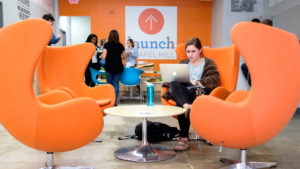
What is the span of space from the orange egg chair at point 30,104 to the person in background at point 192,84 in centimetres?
117

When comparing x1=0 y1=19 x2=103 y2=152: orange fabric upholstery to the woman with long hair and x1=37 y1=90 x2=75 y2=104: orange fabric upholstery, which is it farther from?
the woman with long hair

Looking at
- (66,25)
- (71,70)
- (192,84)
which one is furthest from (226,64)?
(66,25)

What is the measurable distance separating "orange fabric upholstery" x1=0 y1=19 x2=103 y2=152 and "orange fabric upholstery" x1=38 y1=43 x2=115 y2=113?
1264mm

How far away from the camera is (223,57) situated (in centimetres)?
354

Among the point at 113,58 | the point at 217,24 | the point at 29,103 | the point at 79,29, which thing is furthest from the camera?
the point at 79,29

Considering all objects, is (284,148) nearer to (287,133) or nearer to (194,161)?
(287,133)

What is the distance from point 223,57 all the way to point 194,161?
1445 millimetres

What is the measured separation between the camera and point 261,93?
74.8 inches

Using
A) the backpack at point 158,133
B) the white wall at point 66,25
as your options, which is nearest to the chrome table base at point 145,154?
the backpack at point 158,133

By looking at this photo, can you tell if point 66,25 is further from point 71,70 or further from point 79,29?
point 71,70

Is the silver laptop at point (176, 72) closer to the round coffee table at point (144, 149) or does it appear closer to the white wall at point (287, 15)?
the round coffee table at point (144, 149)

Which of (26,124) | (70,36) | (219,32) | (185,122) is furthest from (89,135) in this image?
A: (70,36)

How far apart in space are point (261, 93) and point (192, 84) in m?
1.30

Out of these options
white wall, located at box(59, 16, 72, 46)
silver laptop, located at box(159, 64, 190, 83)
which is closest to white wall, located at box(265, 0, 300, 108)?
silver laptop, located at box(159, 64, 190, 83)
